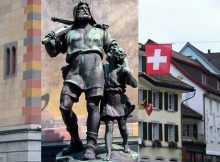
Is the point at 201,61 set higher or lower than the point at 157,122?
higher

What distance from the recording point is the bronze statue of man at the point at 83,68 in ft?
23.7

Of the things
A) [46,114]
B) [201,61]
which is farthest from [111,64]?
[201,61]

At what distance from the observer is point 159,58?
24.5 meters

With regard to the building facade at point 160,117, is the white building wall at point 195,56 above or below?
above

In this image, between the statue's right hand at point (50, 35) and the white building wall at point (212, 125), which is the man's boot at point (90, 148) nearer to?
the statue's right hand at point (50, 35)

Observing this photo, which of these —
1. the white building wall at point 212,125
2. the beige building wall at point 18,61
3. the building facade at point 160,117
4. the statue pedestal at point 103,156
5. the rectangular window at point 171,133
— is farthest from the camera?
the white building wall at point 212,125

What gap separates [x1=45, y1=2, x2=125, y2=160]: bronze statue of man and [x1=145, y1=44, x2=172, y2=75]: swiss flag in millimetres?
16622

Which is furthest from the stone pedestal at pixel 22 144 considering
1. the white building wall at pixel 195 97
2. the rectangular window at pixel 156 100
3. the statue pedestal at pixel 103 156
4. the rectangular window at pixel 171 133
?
the white building wall at pixel 195 97

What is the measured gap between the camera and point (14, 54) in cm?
2097

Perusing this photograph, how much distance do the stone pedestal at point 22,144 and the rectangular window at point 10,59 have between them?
189 cm

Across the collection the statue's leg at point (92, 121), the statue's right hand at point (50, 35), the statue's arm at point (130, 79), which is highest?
the statue's right hand at point (50, 35)

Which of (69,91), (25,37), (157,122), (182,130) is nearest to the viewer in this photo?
(69,91)

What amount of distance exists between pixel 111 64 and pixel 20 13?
13.7 metres

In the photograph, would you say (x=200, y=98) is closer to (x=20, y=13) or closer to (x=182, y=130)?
(x=182, y=130)
